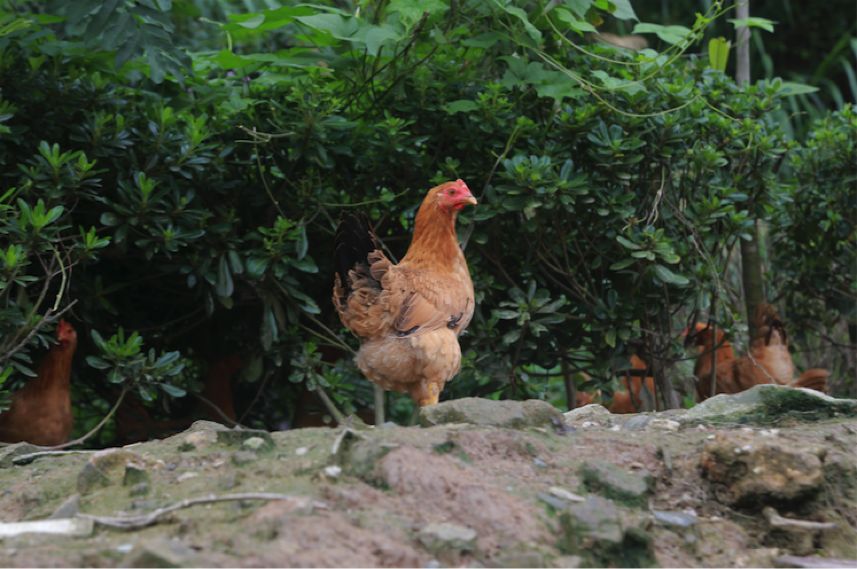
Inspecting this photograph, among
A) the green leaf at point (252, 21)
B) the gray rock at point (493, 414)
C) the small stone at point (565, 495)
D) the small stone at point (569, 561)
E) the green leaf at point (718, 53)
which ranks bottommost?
the small stone at point (569, 561)

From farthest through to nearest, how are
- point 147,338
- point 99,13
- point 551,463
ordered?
1. point 147,338
2. point 99,13
3. point 551,463

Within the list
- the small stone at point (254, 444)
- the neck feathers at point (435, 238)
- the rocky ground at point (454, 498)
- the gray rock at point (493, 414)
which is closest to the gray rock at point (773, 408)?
the rocky ground at point (454, 498)

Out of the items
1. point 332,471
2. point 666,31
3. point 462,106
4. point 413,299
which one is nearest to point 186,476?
point 332,471

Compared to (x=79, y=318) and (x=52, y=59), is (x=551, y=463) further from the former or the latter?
(x=52, y=59)

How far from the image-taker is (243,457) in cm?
285

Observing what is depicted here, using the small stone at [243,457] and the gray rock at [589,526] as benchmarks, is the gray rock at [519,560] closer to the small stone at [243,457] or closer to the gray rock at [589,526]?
the gray rock at [589,526]

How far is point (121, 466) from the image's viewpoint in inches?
117

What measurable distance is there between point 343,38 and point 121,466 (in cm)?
235

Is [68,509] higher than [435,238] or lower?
lower

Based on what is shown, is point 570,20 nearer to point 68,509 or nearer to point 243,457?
point 243,457

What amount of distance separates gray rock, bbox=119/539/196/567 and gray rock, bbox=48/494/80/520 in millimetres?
537

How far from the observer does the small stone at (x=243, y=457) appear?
9.30ft

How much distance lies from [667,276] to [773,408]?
142 centimetres

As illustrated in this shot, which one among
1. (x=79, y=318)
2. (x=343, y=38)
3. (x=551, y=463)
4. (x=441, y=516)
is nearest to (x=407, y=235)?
(x=343, y=38)
